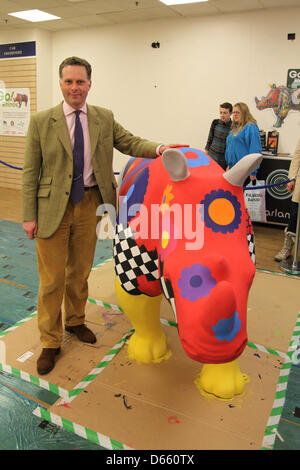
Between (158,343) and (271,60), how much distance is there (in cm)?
454

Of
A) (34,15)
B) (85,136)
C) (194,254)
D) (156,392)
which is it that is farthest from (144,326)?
(34,15)

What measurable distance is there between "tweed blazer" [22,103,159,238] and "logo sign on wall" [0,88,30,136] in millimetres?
5519

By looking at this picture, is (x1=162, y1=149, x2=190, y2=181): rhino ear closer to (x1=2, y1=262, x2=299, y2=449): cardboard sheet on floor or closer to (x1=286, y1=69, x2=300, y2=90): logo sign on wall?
(x1=2, y1=262, x2=299, y2=449): cardboard sheet on floor

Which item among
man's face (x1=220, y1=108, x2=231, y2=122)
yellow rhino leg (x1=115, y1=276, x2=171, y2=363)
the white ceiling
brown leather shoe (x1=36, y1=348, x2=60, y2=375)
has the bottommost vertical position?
brown leather shoe (x1=36, y1=348, x2=60, y2=375)

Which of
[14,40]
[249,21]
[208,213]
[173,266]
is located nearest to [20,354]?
[173,266]

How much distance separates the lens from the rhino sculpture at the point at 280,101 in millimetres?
5141

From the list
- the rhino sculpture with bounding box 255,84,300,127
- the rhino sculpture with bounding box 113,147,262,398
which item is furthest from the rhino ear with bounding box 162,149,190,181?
the rhino sculpture with bounding box 255,84,300,127

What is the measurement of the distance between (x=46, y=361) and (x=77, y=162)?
46.5 inches

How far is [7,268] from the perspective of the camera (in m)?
3.67

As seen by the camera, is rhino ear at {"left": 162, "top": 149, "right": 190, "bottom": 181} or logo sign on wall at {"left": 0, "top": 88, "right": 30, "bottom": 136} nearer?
rhino ear at {"left": 162, "top": 149, "right": 190, "bottom": 181}

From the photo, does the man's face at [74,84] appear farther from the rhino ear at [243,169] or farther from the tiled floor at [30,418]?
the tiled floor at [30,418]

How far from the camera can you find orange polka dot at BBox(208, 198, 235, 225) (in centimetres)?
159

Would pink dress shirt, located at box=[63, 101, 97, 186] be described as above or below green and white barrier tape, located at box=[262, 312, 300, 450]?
above

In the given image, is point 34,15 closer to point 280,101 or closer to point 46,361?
point 280,101
